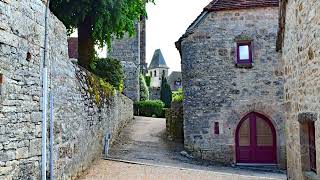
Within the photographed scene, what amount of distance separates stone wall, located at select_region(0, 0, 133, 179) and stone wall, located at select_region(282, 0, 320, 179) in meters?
4.21

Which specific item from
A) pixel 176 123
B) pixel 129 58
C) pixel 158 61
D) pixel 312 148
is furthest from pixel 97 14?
pixel 158 61

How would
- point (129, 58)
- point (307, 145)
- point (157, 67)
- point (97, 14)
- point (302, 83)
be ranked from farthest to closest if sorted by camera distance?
point (157, 67)
point (129, 58)
point (97, 14)
point (307, 145)
point (302, 83)

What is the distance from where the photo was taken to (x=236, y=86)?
42.5ft

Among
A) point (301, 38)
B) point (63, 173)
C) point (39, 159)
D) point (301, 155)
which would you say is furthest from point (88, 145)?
point (301, 38)

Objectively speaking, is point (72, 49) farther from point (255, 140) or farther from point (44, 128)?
point (44, 128)

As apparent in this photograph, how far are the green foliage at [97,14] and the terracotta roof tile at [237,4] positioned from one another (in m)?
3.02

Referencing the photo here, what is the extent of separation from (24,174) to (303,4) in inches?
204

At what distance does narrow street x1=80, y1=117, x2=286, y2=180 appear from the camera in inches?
343

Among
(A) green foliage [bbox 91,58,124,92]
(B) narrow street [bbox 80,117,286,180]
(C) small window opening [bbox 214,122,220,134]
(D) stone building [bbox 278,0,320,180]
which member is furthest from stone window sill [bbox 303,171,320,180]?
(A) green foliage [bbox 91,58,124,92]

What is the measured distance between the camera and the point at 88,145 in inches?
346

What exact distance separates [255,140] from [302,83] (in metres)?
7.30

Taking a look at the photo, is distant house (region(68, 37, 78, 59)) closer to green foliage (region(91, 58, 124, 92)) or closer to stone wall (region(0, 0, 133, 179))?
green foliage (region(91, 58, 124, 92))

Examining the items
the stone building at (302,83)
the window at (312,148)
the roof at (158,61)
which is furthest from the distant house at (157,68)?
the window at (312,148)

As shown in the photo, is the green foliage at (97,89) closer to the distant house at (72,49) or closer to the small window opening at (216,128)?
the small window opening at (216,128)
